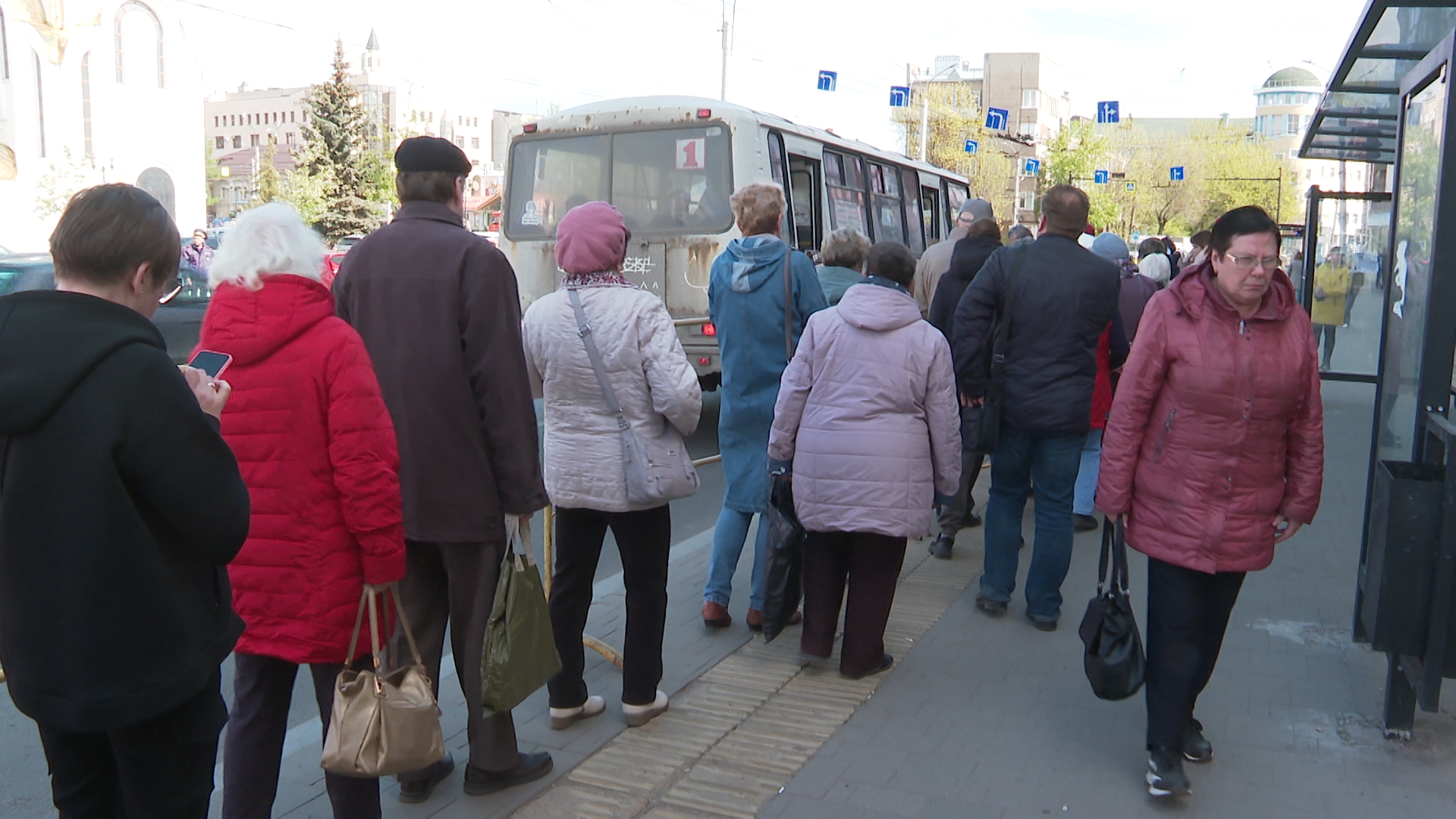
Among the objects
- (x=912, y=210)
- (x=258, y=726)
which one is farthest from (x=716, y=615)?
(x=912, y=210)

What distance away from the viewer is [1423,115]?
412 centimetres

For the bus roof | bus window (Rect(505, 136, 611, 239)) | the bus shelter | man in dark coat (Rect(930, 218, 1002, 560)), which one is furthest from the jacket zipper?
→ bus window (Rect(505, 136, 611, 239))

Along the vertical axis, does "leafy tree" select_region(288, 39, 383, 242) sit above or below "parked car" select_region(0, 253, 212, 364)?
above

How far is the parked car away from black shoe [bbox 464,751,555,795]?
10144mm

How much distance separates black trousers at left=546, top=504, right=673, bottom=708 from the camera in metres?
4.07

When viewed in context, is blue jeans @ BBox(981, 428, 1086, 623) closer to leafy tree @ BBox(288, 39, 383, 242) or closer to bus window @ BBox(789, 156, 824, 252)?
bus window @ BBox(789, 156, 824, 252)

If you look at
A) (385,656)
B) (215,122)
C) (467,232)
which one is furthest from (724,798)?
(215,122)

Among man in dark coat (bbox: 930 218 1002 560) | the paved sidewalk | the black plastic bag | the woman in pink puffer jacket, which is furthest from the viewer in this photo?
man in dark coat (bbox: 930 218 1002 560)

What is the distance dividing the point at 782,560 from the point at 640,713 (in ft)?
3.06

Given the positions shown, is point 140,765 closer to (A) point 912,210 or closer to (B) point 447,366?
(B) point 447,366

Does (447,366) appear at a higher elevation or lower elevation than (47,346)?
lower

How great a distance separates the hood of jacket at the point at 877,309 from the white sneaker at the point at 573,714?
1.69m

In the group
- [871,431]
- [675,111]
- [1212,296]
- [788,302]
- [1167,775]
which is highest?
[675,111]

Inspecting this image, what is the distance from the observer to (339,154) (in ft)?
177
